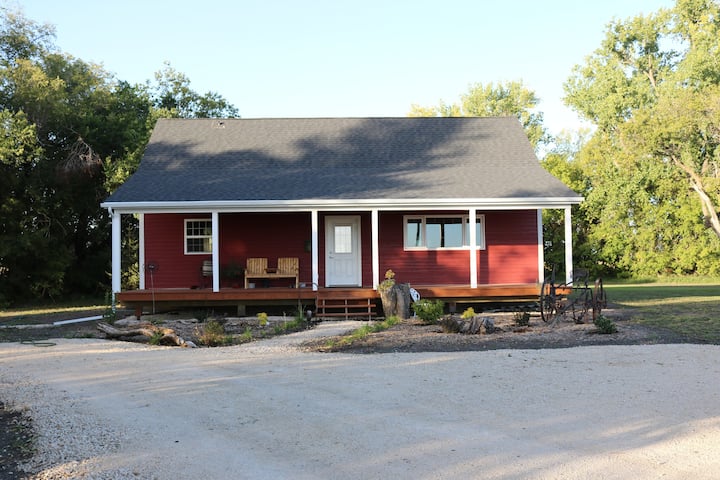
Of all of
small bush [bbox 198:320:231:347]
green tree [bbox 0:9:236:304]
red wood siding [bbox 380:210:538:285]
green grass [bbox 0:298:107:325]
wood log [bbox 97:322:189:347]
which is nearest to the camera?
small bush [bbox 198:320:231:347]

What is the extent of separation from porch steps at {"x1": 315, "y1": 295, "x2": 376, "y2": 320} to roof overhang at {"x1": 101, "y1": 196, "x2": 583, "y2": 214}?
2.18 m

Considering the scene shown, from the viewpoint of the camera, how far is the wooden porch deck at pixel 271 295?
16.0 m

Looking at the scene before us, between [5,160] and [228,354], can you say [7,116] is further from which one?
[228,354]

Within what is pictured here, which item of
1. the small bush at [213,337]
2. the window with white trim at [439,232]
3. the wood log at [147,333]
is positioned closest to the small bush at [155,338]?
the wood log at [147,333]

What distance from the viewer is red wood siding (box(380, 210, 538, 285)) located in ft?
59.8

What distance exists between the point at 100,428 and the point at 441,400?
322 centimetres

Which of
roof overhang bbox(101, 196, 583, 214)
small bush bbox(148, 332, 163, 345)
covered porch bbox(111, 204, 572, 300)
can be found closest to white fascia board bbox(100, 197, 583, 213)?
roof overhang bbox(101, 196, 583, 214)

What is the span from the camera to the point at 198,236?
59.8 ft

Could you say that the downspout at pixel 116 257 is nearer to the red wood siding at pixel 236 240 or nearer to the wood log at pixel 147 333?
the red wood siding at pixel 236 240

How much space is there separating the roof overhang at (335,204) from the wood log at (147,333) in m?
3.95

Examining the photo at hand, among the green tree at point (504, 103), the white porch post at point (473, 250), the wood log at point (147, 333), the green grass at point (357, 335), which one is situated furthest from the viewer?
the green tree at point (504, 103)

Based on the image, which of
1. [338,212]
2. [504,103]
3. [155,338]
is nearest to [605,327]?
[155,338]

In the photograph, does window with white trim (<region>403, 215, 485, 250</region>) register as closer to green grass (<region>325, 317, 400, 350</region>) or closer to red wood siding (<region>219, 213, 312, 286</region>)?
red wood siding (<region>219, 213, 312, 286</region>)

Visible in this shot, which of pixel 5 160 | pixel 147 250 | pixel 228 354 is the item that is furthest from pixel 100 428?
pixel 5 160
